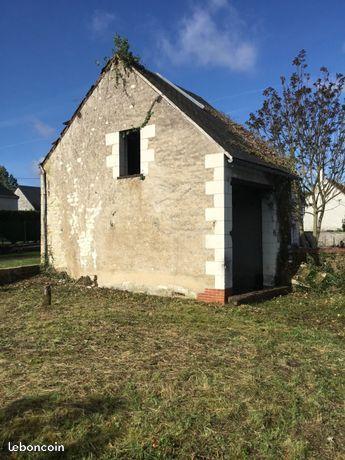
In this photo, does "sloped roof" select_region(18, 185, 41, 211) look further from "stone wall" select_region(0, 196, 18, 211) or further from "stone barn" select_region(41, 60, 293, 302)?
"stone barn" select_region(41, 60, 293, 302)

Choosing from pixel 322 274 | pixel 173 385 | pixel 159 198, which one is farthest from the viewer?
pixel 322 274

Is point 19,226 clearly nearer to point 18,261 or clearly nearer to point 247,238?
point 18,261

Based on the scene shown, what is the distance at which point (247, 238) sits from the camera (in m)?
11.5

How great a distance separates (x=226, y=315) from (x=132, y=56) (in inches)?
286

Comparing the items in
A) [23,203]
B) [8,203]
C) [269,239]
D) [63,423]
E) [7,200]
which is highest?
[23,203]

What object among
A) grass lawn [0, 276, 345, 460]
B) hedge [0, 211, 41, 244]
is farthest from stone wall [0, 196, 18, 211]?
grass lawn [0, 276, 345, 460]

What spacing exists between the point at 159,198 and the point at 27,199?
140 feet

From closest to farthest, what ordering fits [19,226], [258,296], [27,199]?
[258,296], [19,226], [27,199]

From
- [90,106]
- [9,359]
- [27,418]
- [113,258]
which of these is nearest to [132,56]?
[90,106]

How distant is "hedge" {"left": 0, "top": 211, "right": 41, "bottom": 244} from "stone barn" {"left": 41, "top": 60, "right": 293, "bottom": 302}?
46.0 ft

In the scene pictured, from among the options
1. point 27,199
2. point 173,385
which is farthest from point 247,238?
point 27,199

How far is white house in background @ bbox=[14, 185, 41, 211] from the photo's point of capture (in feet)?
159

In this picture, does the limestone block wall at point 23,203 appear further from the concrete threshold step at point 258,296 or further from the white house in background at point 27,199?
the concrete threshold step at point 258,296

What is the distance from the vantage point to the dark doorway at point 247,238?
11328 mm
